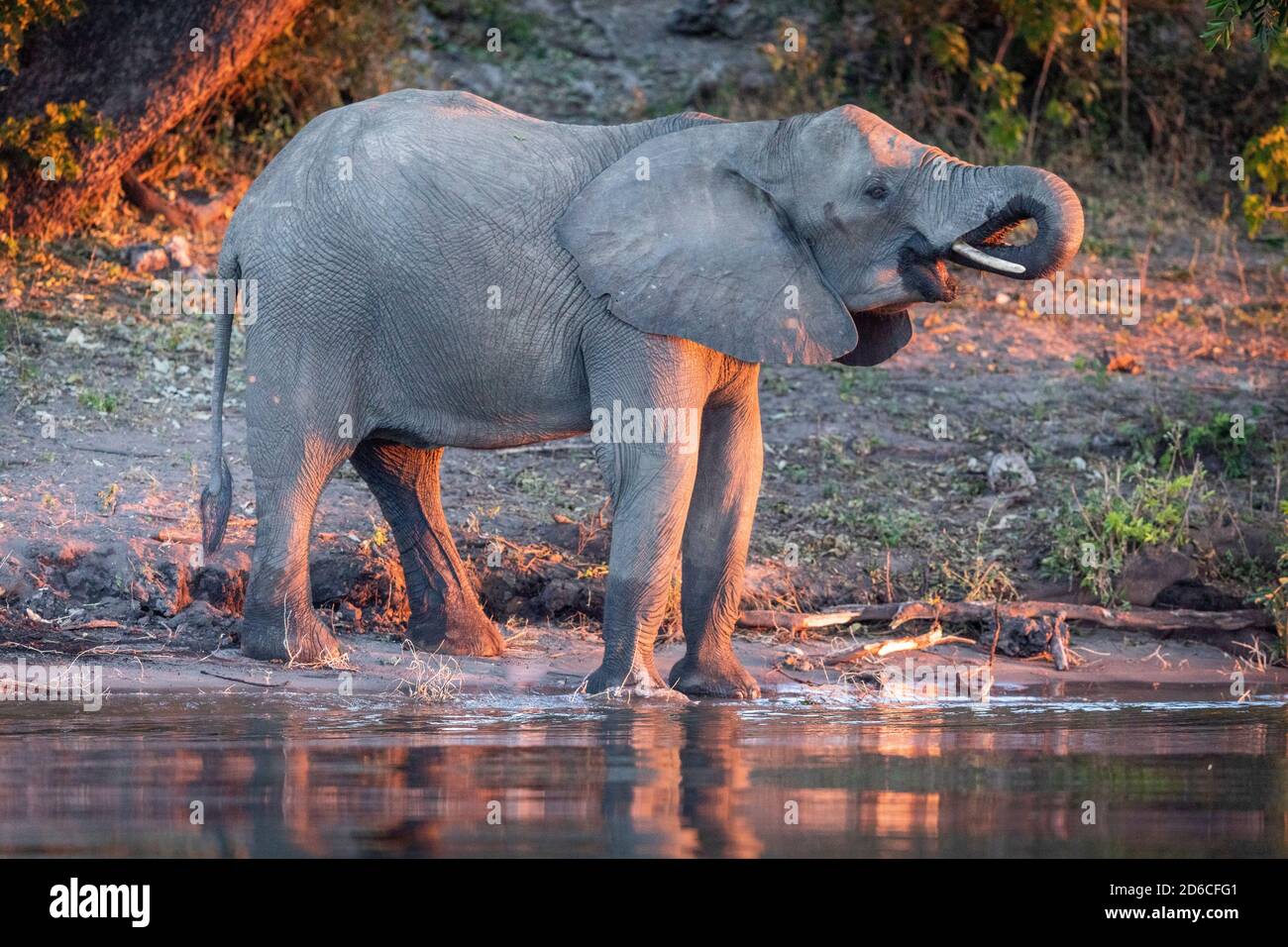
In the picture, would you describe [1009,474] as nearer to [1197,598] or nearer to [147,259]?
[1197,598]

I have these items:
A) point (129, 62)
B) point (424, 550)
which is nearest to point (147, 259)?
point (129, 62)

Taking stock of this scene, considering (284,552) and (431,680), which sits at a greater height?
(284,552)

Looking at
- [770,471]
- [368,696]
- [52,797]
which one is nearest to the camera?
[52,797]

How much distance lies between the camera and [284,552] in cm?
950

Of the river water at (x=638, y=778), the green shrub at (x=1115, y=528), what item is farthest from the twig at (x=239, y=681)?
the green shrub at (x=1115, y=528)

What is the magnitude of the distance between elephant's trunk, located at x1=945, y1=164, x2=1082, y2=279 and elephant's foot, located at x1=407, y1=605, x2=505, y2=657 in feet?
9.23

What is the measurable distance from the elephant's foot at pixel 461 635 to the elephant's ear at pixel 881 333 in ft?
6.74

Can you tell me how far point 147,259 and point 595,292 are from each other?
6142 millimetres

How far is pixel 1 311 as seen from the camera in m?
13.3

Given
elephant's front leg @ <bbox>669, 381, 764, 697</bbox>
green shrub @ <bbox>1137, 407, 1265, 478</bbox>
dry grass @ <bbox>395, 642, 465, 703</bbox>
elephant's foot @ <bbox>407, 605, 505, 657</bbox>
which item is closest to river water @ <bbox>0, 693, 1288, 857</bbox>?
dry grass @ <bbox>395, 642, 465, 703</bbox>

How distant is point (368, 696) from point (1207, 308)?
837 centimetres

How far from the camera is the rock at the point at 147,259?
1432 cm
